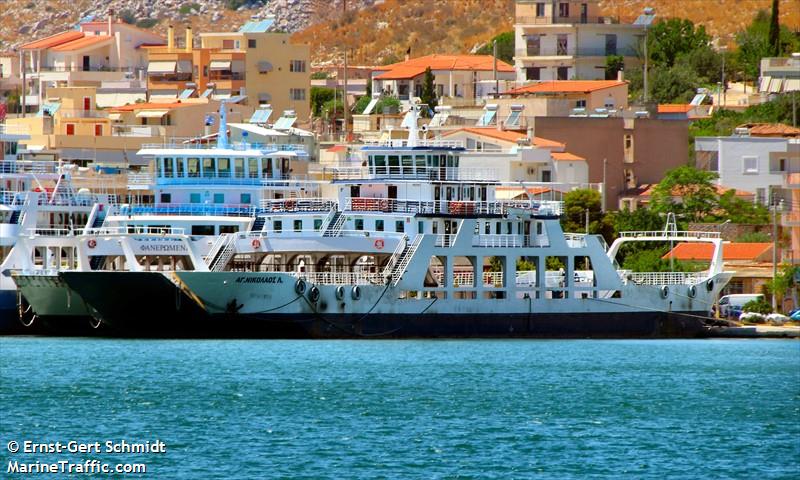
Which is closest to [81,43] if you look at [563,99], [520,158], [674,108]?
[563,99]

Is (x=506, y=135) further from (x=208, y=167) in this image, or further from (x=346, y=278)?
(x=346, y=278)

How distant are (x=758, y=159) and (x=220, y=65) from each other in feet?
115

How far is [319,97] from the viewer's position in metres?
134

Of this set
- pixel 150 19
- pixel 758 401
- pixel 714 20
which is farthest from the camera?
pixel 150 19

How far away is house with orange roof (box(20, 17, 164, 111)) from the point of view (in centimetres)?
12619

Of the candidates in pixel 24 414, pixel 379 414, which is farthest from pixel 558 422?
pixel 24 414

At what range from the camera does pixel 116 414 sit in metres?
51.3

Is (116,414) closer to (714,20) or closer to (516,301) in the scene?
(516,301)

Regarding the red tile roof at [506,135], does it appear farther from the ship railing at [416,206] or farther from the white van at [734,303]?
the ship railing at [416,206]

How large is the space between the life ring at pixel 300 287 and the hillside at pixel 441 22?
8378 centimetres

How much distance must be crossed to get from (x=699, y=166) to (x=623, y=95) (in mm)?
8911

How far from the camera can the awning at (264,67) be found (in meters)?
123

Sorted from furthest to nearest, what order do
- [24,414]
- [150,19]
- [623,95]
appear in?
[150,19], [623,95], [24,414]

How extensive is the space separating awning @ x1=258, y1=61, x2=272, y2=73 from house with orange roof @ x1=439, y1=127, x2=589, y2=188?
24092mm
